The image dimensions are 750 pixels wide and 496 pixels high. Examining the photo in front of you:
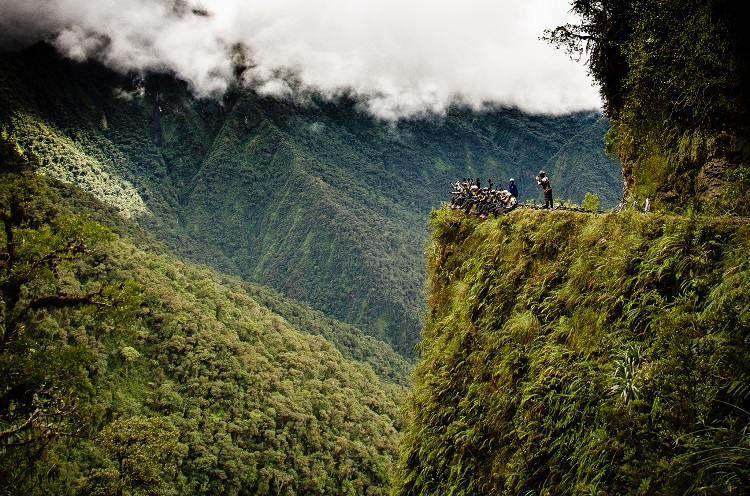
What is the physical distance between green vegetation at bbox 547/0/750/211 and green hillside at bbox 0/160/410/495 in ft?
34.0

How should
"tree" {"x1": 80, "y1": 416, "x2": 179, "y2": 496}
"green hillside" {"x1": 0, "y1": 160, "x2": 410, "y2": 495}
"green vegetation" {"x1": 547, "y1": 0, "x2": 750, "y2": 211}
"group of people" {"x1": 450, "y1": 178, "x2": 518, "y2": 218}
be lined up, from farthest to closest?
"tree" {"x1": 80, "y1": 416, "x2": 179, "y2": 496}, "group of people" {"x1": 450, "y1": 178, "x2": 518, "y2": 218}, "green hillside" {"x1": 0, "y1": 160, "x2": 410, "y2": 495}, "green vegetation" {"x1": 547, "y1": 0, "x2": 750, "y2": 211}

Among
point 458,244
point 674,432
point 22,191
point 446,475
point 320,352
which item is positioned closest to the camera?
point 674,432

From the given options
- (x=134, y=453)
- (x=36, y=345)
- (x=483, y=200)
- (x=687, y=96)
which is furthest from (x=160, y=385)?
(x=687, y=96)

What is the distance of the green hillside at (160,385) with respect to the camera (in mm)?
8695

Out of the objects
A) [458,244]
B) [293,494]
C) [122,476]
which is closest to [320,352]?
[293,494]

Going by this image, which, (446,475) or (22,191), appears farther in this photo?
(22,191)

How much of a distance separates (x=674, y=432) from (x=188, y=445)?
2792 inches

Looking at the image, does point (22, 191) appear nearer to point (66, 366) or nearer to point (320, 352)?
point (66, 366)

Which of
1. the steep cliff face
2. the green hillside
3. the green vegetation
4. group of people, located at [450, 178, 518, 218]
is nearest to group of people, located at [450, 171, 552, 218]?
group of people, located at [450, 178, 518, 218]

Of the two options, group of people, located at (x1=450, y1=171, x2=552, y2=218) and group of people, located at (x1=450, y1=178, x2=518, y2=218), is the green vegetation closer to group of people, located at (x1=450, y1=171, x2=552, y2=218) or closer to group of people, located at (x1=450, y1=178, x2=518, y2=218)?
group of people, located at (x1=450, y1=171, x2=552, y2=218)

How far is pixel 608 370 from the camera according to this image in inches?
176

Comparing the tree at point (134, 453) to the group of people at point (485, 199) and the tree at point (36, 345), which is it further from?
the group of people at point (485, 199)

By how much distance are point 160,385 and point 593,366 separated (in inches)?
3119

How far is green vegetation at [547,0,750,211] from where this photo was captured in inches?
290
